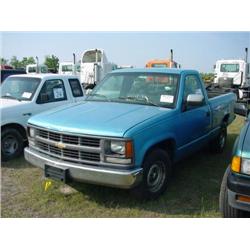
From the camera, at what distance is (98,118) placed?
3.77 m

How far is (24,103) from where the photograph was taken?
589 cm

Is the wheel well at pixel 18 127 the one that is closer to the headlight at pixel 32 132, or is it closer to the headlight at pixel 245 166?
the headlight at pixel 32 132

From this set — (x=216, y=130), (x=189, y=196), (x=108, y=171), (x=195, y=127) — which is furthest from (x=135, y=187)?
(x=216, y=130)

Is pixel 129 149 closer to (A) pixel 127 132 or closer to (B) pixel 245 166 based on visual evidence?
(A) pixel 127 132

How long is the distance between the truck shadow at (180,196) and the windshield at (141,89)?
51.2 inches

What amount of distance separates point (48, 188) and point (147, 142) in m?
1.80

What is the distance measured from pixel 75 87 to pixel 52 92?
0.70 meters

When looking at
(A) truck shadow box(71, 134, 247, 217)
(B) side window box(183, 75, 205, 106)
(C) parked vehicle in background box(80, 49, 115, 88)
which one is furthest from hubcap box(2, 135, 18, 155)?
(C) parked vehicle in background box(80, 49, 115, 88)

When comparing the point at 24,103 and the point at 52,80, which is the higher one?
the point at 52,80

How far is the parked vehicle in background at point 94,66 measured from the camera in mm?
15773

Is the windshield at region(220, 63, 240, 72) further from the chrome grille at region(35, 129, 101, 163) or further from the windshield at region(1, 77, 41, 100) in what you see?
the chrome grille at region(35, 129, 101, 163)

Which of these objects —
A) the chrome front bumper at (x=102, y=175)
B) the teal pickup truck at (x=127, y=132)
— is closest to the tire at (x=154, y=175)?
the teal pickup truck at (x=127, y=132)

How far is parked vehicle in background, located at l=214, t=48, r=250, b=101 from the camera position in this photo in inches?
648

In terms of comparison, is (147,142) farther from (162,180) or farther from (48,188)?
(48,188)
